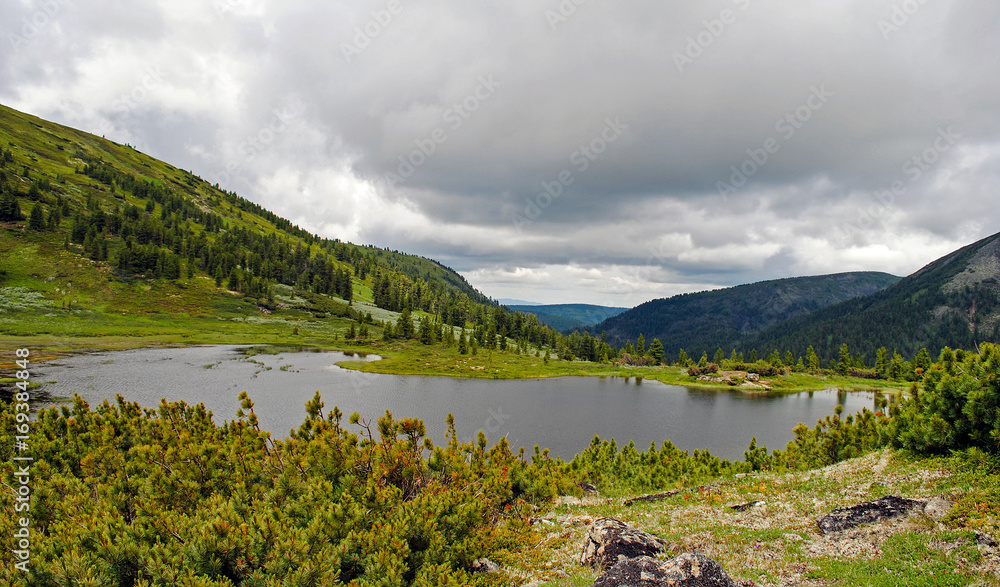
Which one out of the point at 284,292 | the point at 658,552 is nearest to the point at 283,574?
the point at 658,552

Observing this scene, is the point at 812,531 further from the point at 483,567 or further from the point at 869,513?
the point at 483,567

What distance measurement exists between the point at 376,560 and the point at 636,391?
8297 centimetres

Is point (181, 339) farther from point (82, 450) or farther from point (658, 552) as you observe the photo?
point (658, 552)

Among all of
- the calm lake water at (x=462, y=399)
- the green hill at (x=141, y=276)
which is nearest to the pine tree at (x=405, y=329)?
the green hill at (x=141, y=276)

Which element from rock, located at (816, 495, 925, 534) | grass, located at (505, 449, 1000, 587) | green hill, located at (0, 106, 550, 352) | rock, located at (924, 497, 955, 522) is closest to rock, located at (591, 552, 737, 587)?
grass, located at (505, 449, 1000, 587)

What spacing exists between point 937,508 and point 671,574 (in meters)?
7.93

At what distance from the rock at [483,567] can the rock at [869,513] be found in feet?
27.2

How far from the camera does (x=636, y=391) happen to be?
8250 centimetres

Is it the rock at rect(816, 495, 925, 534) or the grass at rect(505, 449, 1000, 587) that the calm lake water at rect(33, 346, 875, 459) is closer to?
the grass at rect(505, 449, 1000, 587)

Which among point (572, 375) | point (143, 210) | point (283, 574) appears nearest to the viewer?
point (283, 574)

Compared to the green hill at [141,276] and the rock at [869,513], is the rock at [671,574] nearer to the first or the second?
the rock at [869,513]

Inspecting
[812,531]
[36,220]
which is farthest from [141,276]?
[812,531]

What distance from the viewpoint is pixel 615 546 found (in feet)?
29.9

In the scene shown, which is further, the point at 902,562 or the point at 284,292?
the point at 284,292
